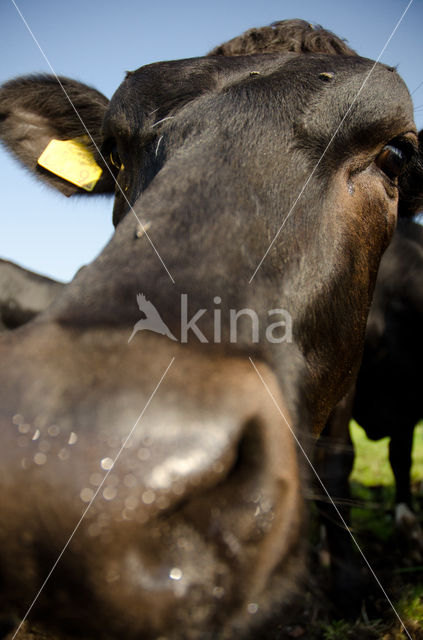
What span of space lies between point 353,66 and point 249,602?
236cm

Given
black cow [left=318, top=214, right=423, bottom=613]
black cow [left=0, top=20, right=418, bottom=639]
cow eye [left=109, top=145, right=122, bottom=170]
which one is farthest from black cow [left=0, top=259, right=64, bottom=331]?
black cow [left=0, top=20, right=418, bottom=639]

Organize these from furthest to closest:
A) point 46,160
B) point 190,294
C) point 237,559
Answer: point 46,160 → point 190,294 → point 237,559

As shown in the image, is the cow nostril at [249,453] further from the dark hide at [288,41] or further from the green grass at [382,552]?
the dark hide at [288,41]

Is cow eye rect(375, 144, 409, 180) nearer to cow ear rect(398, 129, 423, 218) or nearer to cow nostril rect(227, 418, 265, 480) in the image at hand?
cow ear rect(398, 129, 423, 218)

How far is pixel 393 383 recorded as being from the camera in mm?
5016

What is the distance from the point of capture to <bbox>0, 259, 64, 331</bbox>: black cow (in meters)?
4.95

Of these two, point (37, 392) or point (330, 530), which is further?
point (330, 530)

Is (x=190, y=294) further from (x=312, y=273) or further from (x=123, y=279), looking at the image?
(x=312, y=273)

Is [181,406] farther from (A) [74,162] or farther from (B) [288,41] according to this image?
(A) [74,162]

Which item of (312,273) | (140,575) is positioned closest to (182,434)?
(140,575)

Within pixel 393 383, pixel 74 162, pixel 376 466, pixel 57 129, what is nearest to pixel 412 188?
pixel 393 383

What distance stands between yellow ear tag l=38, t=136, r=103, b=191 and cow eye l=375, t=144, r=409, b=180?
2.39 metres

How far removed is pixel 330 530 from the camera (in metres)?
4.10

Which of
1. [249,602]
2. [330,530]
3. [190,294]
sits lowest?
[330,530]
